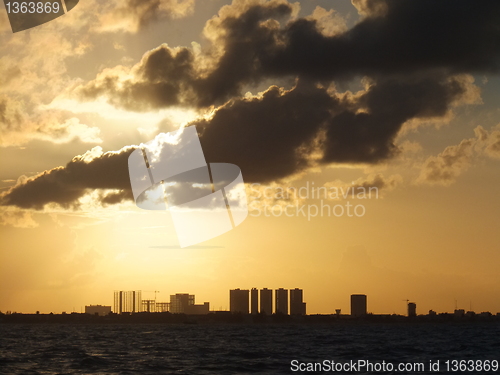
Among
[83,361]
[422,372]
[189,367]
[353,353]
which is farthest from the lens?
[353,353]

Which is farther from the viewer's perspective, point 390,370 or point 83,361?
point 83,361

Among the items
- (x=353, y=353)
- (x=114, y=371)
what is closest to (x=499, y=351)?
(x=353, y=353)

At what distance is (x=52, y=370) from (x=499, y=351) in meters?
59.2

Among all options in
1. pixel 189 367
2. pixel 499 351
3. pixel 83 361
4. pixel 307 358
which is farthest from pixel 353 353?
pixel 83 361

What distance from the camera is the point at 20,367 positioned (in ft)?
222

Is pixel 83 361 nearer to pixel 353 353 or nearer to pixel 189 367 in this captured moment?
pixel 189 367

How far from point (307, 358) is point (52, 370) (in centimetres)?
2855

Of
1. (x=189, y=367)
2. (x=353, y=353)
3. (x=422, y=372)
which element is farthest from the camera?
(x=353, y=353)

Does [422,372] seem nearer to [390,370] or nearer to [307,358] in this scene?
[390,370]

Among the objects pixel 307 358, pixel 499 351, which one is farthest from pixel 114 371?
pixel 499 351

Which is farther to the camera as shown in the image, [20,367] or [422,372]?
[20,367]

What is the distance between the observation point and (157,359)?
3027 inches

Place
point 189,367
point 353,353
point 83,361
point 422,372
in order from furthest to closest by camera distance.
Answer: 1. point 353,353
2. point 83,361
3. point 189,367
4. point 422,372

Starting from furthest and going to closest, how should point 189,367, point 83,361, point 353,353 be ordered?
point 353,353 < point 83,361 < point 189,367
